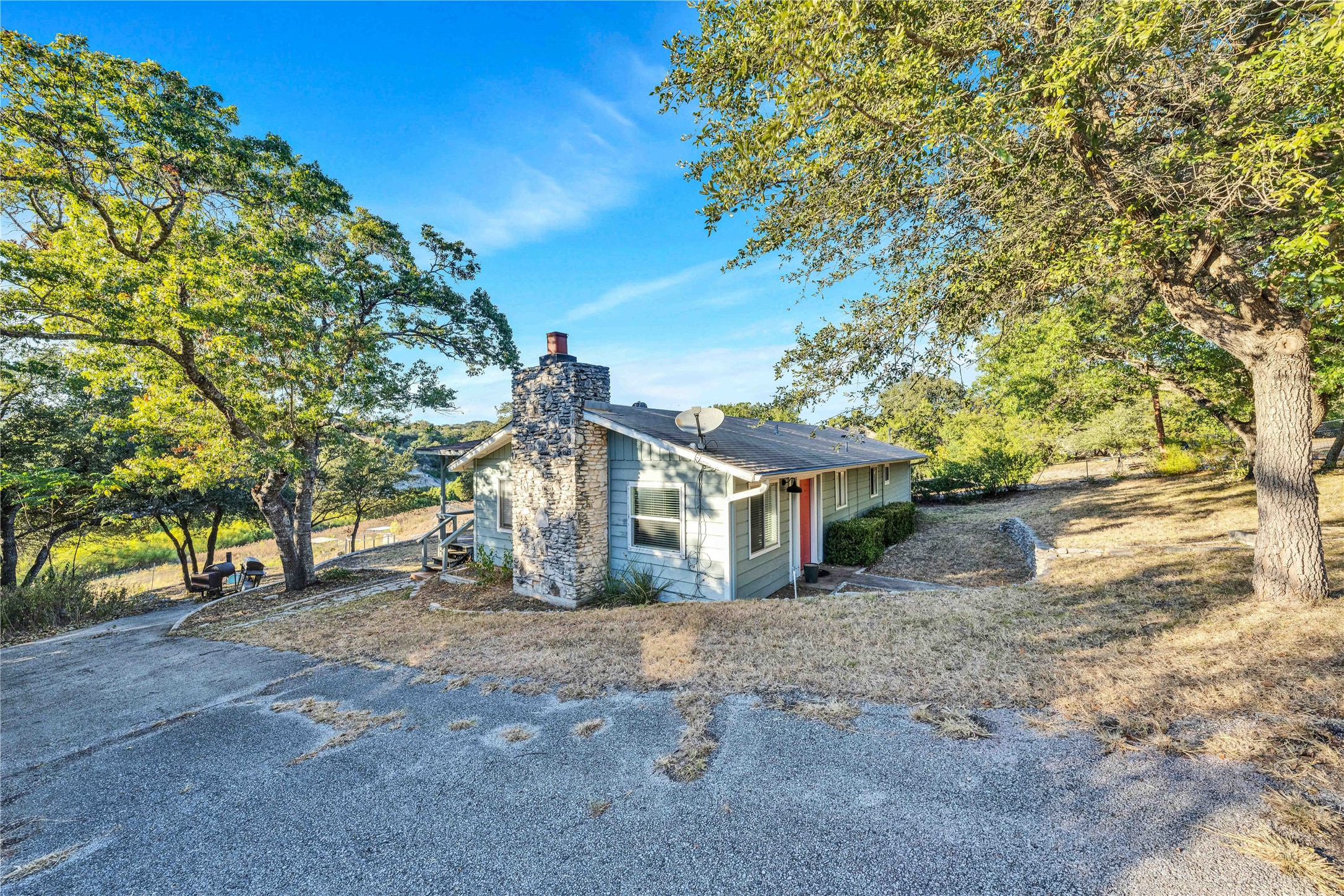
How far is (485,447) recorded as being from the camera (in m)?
10.9

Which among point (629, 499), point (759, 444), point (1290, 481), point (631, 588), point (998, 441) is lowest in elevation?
point (631, 588)

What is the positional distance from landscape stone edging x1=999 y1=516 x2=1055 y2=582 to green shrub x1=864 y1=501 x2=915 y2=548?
2.47 m

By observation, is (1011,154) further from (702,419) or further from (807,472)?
(807,472)

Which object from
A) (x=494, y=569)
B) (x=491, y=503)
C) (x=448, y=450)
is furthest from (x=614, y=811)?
(x=448, y=450)

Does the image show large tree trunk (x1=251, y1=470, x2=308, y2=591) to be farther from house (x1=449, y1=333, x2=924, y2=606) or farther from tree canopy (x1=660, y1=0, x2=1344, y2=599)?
tree canopy (x1=660, y1=0, x2=1344, y2=599)

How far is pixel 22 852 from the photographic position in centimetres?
305

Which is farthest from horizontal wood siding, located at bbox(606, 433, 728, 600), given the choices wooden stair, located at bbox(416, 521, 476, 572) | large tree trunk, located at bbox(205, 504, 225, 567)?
large tree trunk, located at bbox(205, 504, 225, 567)

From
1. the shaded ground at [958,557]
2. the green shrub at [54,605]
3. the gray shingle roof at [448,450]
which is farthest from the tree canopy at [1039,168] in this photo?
the green shrub at [54,605]

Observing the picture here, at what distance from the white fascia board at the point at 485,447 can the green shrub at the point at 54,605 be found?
8.27 m

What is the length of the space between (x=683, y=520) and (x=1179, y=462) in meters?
21.8

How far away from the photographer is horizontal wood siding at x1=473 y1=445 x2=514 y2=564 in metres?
11.4

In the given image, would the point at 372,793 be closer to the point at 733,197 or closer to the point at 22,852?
the point at 22,852

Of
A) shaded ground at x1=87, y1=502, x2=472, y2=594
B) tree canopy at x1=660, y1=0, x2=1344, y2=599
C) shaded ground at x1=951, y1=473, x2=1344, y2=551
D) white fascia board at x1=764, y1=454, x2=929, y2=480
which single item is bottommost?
shaded ground at x1=87, y1=502, x2=472, y2=594

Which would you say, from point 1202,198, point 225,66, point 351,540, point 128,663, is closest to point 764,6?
point 1202,198
